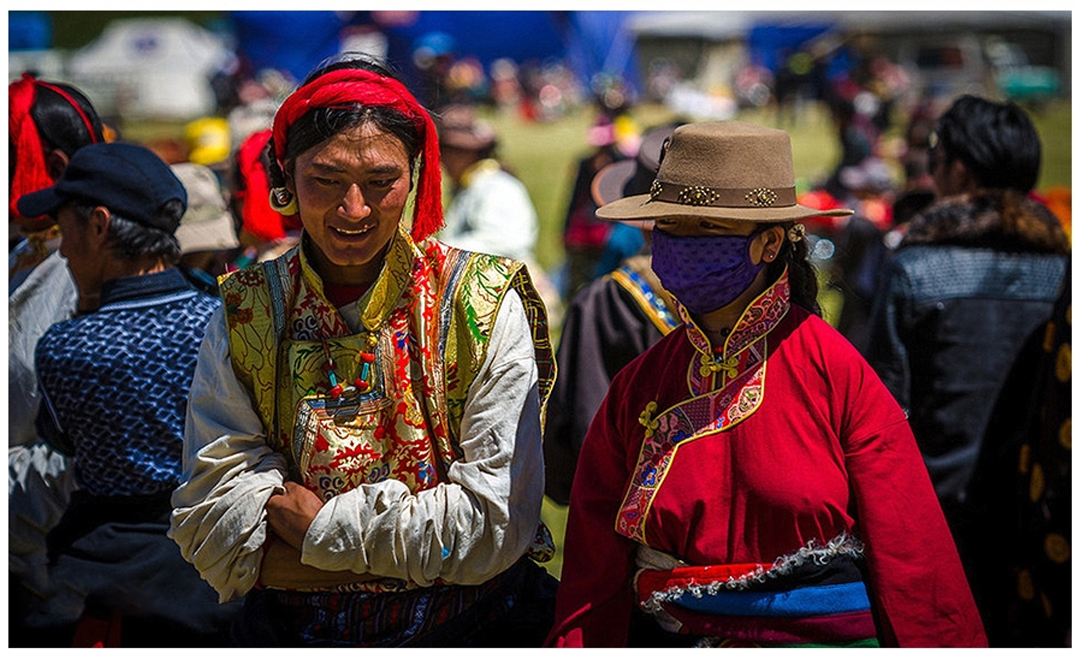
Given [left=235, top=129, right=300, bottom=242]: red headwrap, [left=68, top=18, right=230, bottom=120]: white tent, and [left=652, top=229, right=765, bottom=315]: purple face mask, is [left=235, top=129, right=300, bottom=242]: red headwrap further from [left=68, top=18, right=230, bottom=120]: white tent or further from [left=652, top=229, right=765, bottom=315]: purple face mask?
[left=68, top=18, right=230, bottom=120]: white tent

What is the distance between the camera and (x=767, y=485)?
233 cm

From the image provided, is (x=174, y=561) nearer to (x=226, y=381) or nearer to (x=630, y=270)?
(x=226, y=381)

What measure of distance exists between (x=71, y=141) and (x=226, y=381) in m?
1.92

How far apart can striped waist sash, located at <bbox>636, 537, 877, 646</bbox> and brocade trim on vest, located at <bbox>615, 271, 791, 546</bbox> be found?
19 cm

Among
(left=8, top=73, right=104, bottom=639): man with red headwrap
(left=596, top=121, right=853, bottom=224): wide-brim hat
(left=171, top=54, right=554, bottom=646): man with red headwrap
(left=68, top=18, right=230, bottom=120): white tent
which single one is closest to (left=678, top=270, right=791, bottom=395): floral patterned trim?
(left=596, top=121, right=853, bottom=224): wide-brim hat

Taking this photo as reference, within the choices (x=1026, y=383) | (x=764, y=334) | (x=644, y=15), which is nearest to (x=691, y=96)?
(x=644, y=15)

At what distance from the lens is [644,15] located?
1390 inches

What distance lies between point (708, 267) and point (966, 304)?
2.19 metres

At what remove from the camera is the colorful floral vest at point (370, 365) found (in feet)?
8.09

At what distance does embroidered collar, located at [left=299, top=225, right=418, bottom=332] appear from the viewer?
2492 mm

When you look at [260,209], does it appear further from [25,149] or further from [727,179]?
[727,179]

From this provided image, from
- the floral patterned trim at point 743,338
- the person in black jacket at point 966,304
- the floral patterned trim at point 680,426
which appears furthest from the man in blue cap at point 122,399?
the person in black jacket at point 966,304

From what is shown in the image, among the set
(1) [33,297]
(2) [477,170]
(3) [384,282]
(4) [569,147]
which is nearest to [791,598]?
(3) [384,282]

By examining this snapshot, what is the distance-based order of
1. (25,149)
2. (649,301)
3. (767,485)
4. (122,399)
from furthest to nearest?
1. (25,149)
2. (649,301)
3. (122,399)
4. (767,485)
